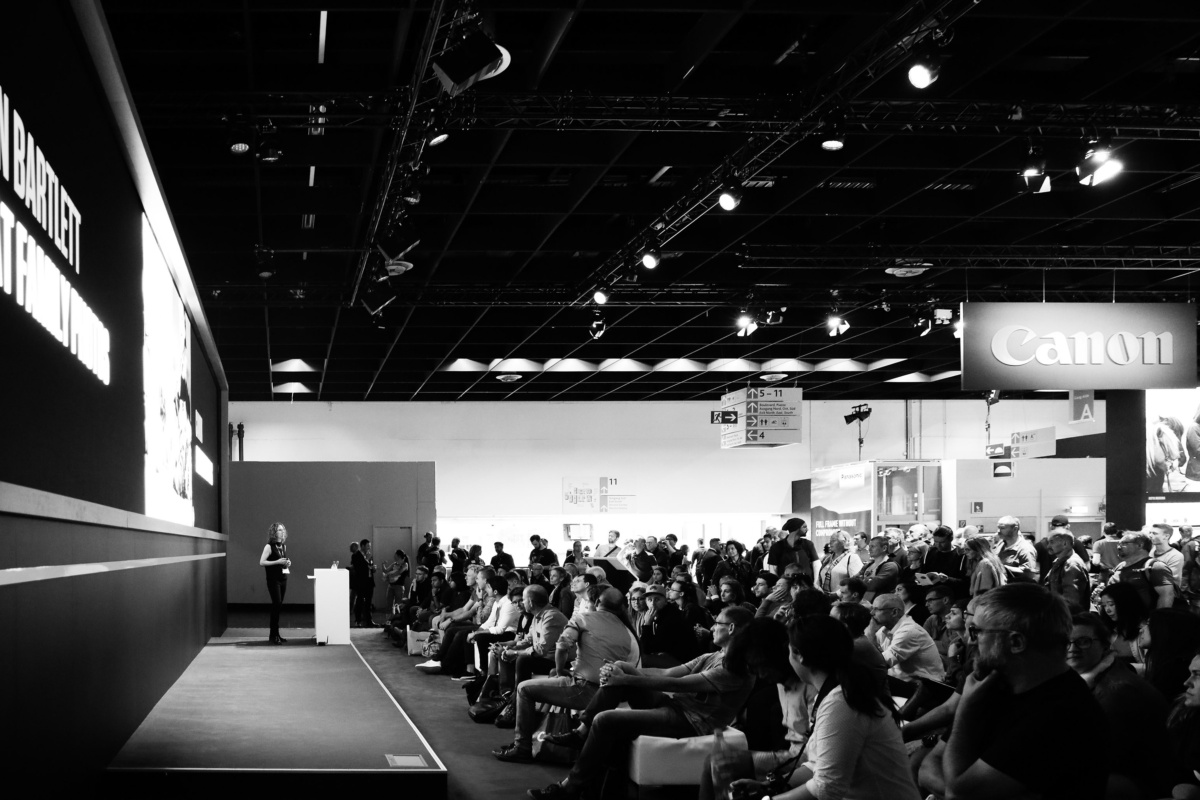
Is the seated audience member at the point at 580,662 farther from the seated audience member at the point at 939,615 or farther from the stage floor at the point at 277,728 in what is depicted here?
the seated audience member at the point at 939,615

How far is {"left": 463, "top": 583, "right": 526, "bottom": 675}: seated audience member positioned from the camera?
11055 millimetres

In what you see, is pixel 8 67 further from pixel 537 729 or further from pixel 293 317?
pixel 293 317

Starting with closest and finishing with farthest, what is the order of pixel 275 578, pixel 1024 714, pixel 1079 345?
1. pixel 1024 714
2. pixel 1079 345
3. pixel 275 578

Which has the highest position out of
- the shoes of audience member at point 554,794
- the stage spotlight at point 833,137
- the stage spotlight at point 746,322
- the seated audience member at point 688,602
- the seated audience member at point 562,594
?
the stage spotlight at point 833,137

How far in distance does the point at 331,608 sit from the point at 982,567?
25.3 ft

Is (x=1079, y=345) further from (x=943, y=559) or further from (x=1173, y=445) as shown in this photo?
(x=1173, y=445)

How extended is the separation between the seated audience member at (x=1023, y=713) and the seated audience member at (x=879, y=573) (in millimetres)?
6551

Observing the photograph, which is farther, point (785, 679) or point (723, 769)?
point (723, 769)

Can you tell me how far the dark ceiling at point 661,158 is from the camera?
7.86 m

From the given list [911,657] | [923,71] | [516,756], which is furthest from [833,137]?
[516,756]

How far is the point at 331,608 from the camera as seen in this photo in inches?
566

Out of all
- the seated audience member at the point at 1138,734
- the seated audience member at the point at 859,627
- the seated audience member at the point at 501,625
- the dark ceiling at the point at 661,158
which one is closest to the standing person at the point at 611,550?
the dark ceiling at the point at 661,158

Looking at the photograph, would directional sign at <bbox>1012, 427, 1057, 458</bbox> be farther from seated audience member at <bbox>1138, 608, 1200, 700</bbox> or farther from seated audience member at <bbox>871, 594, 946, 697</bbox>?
seated audience member at <bbox>1138, 608, 1200, 700</bbox>

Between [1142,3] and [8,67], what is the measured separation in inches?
242
